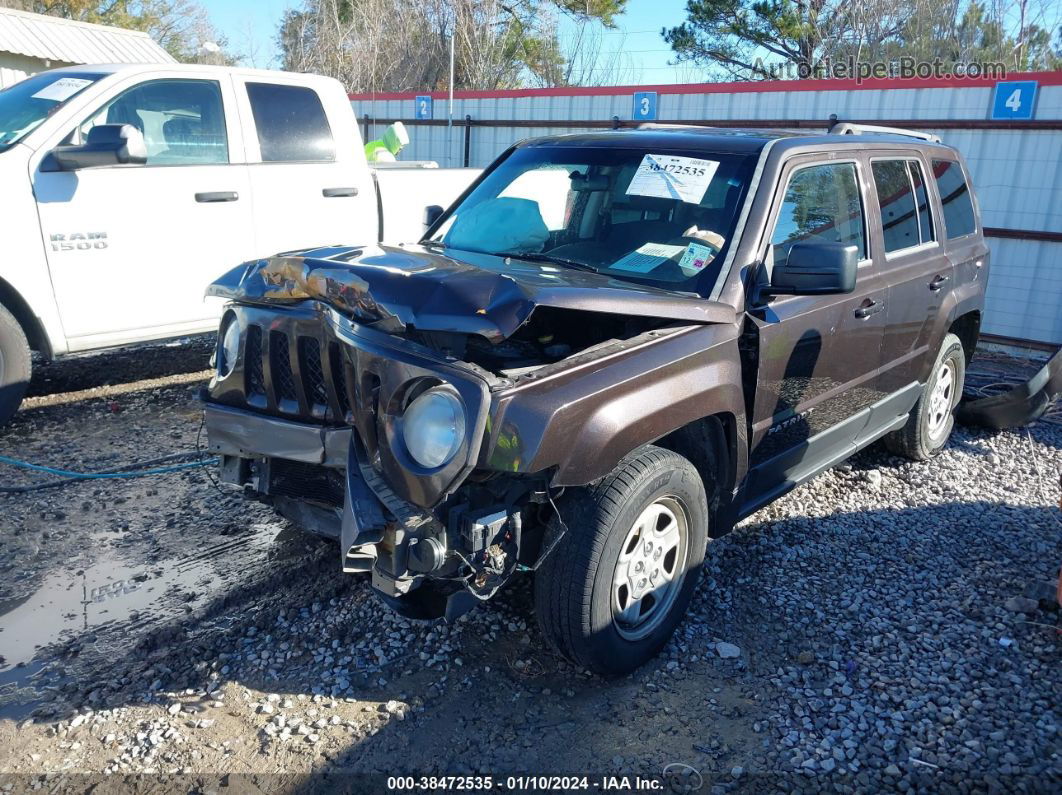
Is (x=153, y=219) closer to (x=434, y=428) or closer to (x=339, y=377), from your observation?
(x=339, y=377)

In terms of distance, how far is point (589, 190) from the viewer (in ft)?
13.4

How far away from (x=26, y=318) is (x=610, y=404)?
4343mm

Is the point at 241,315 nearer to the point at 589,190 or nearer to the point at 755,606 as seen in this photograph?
the point at 589,190

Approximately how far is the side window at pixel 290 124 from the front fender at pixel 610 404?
14.2ft

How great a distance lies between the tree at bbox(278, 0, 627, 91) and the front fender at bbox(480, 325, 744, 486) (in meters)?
22.3

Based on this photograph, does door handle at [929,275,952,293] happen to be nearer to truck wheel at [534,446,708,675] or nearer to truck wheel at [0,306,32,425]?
truck wheel at [534,446,708,675]

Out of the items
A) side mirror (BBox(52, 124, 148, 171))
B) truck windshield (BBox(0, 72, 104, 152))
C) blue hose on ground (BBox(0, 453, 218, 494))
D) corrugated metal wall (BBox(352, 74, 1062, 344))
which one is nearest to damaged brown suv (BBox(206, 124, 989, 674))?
blue hose on ground (BBox(0, 453, 218, 494))

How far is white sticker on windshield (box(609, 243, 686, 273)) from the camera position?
3.66 metres

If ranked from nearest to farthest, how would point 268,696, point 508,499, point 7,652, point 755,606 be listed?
point 508,499 → point 268,696 → point 7,652 → point 755,606

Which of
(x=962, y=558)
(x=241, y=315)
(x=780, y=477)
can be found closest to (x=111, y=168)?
(x=241, y=315)

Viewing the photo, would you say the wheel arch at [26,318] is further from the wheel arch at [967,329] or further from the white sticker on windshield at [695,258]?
the wheel arch at [967,329]

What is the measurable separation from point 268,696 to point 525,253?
2.14 metres

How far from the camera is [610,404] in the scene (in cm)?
284

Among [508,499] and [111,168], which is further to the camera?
[111,168]
